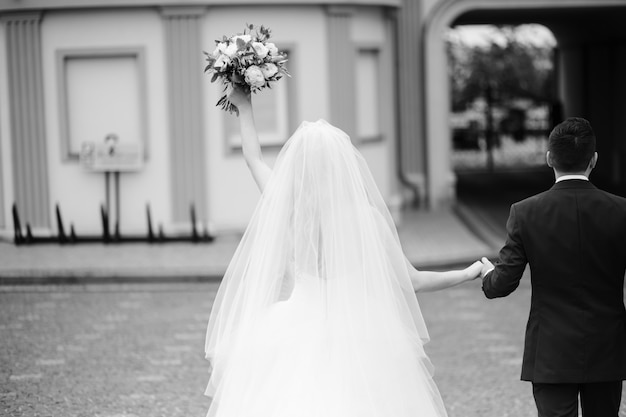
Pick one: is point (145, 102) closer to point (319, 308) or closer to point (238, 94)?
point (238, 94)

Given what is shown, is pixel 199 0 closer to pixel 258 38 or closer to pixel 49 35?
pixel 49 35

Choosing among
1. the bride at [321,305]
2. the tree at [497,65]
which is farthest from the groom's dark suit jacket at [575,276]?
the tree at [497,65]

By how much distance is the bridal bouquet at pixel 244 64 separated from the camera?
5.46 metres

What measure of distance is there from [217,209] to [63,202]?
2.22 m

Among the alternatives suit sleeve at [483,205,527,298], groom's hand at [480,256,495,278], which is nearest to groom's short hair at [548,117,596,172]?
suit sleeve at [483,205,527,298]

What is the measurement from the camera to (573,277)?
451 cm

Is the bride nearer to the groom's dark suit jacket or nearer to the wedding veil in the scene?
the wedding veil

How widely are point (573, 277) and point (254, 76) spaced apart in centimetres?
196

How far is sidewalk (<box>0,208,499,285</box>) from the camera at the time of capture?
40.8 ft

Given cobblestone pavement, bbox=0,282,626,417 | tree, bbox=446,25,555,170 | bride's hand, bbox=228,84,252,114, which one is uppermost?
tree, bbox=446,25,555,170

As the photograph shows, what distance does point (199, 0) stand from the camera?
14.6 metres

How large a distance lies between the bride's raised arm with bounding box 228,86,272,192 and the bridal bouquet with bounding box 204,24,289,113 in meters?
0.06

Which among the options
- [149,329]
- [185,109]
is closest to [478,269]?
[149,329]

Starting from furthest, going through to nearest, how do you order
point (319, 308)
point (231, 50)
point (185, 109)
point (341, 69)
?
1. point (341, 69)
2. point (185, 109)
3. point (231, 50)
4. point (319, 308)
